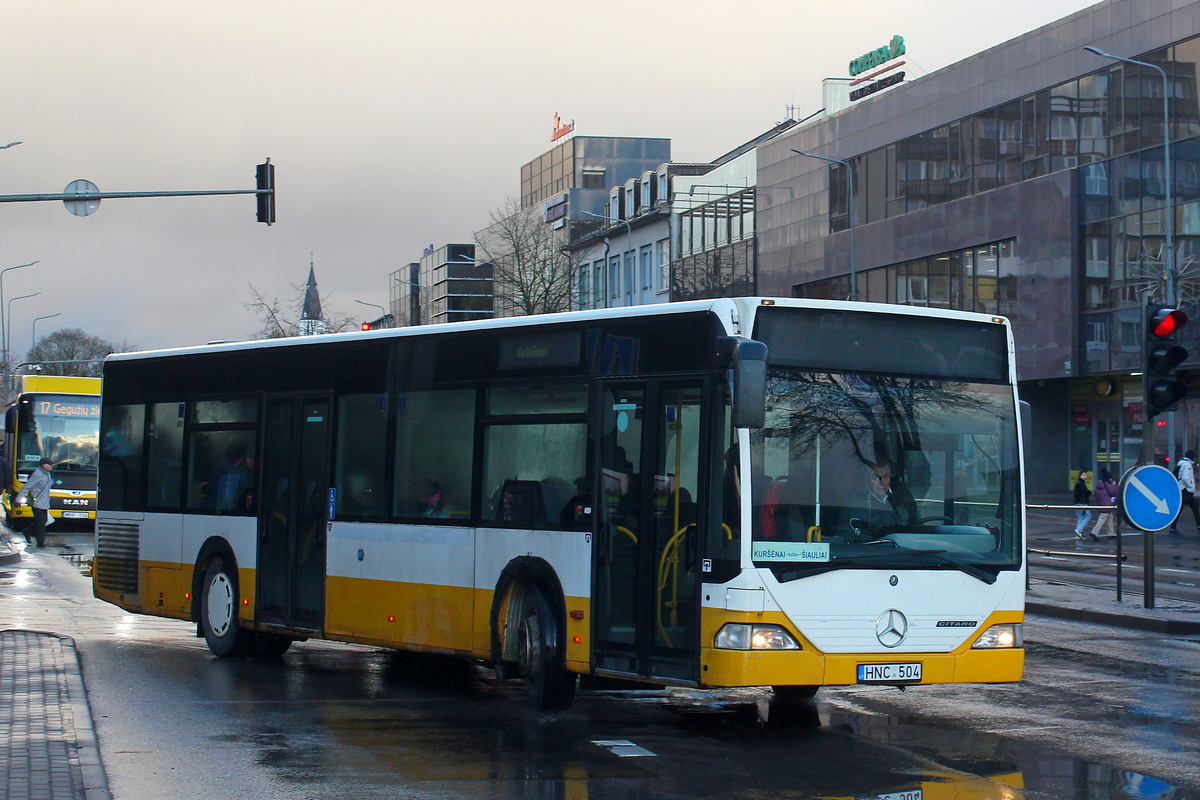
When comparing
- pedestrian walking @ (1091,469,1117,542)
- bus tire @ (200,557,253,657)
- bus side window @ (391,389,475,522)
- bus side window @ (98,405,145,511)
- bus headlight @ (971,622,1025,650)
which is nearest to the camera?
bus headlight @ (971,622,1025,650)

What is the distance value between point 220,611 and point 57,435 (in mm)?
23262

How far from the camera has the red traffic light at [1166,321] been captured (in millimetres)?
15180

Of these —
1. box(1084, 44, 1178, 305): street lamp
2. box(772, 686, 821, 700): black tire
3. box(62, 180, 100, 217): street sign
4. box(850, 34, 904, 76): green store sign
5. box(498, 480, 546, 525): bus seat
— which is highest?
box(850, 34, 904, 76): green store sign

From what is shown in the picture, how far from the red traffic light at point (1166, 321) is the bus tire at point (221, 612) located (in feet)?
31.5

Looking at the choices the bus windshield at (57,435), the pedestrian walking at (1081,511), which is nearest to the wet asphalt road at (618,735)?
the pedestrian walking at (1081,511)

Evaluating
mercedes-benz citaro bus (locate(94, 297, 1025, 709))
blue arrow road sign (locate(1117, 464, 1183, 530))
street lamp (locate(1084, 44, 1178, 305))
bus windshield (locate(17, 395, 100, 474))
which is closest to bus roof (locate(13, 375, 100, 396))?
bus windshield (locate(17, 395, 100, 474))

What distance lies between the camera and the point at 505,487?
1010 centimetres

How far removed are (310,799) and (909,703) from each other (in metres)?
4.88

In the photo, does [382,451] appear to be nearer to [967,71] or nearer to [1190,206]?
[1190,206]

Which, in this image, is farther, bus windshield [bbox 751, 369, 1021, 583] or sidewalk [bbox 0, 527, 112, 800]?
bus windshield [bbox 751, 369, 1021, 583]

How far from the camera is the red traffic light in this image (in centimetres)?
1518

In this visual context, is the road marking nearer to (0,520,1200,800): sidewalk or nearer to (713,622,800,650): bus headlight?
(713,622,800,650): bus headlight

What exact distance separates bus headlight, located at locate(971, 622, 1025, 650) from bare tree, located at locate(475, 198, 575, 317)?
174 ft

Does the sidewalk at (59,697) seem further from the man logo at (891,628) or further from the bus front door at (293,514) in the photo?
the man logo at (891,628)
